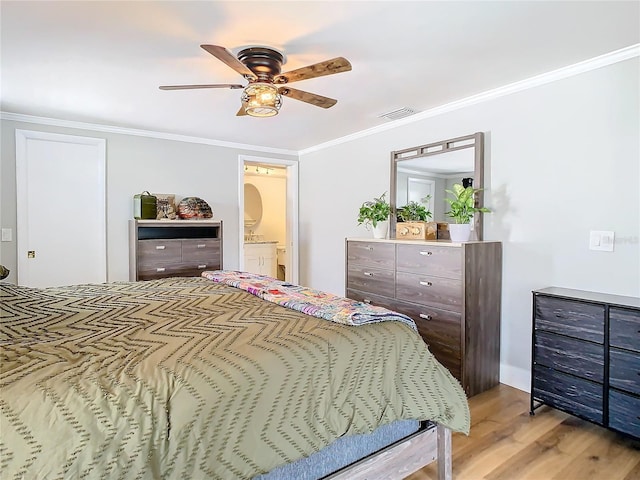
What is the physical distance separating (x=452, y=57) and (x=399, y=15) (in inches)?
25.3

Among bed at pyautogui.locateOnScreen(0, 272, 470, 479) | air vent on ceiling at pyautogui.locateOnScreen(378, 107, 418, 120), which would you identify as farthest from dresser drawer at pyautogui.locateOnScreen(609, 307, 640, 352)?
air vent on ceiling at pyautogui.locateOnScreen(378, 107, 418, 120)

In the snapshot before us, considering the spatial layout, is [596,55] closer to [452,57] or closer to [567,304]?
[452,57]

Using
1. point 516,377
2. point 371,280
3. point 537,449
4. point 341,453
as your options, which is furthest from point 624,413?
point 371,280

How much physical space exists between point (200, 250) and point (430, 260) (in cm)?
256

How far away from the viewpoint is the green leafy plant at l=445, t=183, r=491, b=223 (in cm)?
293

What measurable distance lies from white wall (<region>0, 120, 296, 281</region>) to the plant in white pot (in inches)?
113

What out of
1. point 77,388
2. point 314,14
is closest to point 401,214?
point 314,14

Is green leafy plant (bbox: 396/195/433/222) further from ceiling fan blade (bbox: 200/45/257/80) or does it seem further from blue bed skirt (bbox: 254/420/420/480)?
blue bed skirt (bbox: 254/420/420/480)

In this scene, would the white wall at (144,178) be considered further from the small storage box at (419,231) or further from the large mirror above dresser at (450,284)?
the small storage box at (419,231)

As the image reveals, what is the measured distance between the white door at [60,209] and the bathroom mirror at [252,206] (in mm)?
2804

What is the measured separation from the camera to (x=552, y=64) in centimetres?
250

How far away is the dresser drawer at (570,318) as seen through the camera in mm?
2176

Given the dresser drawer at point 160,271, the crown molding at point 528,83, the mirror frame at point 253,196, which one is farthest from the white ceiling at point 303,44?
the mirror frame at point 253,196

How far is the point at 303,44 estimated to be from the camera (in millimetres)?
2201
